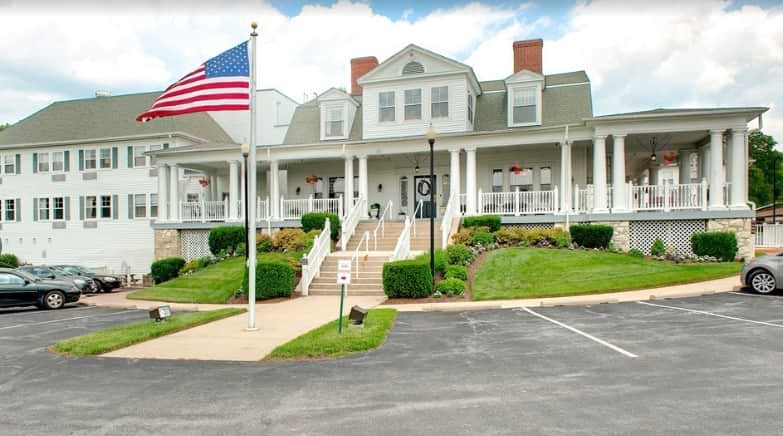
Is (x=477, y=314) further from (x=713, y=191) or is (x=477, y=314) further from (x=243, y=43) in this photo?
(x=713, y=191)

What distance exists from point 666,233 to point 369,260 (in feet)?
36.7

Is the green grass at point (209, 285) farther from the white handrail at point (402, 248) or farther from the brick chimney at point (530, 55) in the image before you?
the brick chimney at point (530, 55)

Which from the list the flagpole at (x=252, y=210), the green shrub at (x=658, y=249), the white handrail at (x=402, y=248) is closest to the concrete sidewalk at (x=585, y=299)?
the white handrail at (x=402, y=248)

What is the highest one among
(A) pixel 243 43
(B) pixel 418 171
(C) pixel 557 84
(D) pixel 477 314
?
(C) pixel 557 84

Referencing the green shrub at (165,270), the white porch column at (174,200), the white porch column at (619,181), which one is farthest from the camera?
the white porch column at (174,200)

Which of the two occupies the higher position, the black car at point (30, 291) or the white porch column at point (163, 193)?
the white porch column at point (163, 193)

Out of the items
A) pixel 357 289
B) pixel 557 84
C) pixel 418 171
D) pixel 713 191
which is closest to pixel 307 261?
pixel 357 289

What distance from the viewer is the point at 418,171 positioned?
2577 centimetres

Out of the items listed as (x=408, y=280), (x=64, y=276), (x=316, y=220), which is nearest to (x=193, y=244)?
(x=64, y=276)

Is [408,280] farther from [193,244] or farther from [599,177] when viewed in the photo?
[193,244]

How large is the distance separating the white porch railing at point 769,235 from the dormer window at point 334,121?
21450mm

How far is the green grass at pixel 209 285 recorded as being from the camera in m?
17.4

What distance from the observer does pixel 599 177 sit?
790 inches

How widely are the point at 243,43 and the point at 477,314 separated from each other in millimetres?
8147
